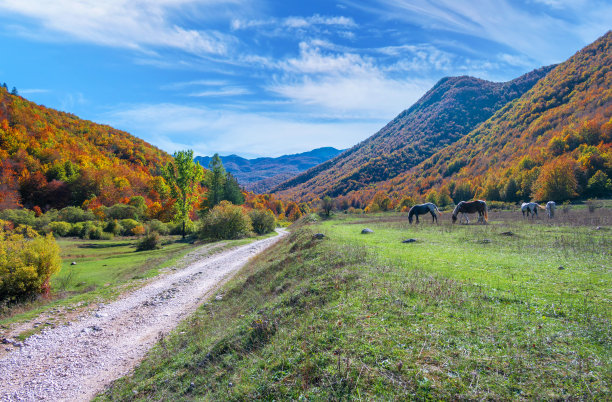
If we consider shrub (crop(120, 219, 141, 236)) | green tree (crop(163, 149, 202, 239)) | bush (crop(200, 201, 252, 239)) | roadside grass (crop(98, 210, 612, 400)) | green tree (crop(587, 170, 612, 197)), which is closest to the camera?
roadside grass (crop(98, 210, 612, 400))

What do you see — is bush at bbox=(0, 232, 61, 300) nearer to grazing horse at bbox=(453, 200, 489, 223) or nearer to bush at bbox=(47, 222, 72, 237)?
grazing horse at bbox=(453, 200, 489, 223)

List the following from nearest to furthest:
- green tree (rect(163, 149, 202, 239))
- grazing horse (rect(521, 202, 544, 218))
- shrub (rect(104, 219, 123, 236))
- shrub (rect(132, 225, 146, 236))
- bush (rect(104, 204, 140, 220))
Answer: grazing horse (rect(521, 202, 544, 218))
green tree (rect(163, 149, 202, 239))
shrub (rect(132, 225, 146, 236))
shrub (rect(104, 219, 123, 236))
bush (rect(104, 204, 140, 220))

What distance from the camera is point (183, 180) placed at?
55.9 meters

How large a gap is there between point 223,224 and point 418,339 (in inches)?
1957

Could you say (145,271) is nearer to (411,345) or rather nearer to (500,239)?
(411,345)

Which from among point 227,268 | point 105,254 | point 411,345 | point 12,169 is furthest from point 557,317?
point 12,169

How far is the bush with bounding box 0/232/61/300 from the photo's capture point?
17.6m

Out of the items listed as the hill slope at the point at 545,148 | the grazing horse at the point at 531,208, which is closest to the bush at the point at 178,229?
the grazing horse at the point at 531,208

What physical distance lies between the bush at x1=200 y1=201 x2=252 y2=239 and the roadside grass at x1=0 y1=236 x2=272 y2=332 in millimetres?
8700

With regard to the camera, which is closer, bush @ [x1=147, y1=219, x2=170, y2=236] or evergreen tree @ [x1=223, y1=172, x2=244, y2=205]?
bush @ [x1=147, y1=219, x2=170, y2=236]

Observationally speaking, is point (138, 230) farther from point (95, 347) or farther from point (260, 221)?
point (95, 347)

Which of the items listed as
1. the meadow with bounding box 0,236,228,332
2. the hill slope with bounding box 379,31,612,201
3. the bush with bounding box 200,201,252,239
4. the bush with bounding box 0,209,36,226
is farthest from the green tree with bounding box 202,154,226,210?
Result: the hill slope with bounding box 379,31,612,201

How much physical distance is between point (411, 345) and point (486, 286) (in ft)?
14.9

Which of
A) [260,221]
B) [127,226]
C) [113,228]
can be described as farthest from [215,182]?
[113,228]
